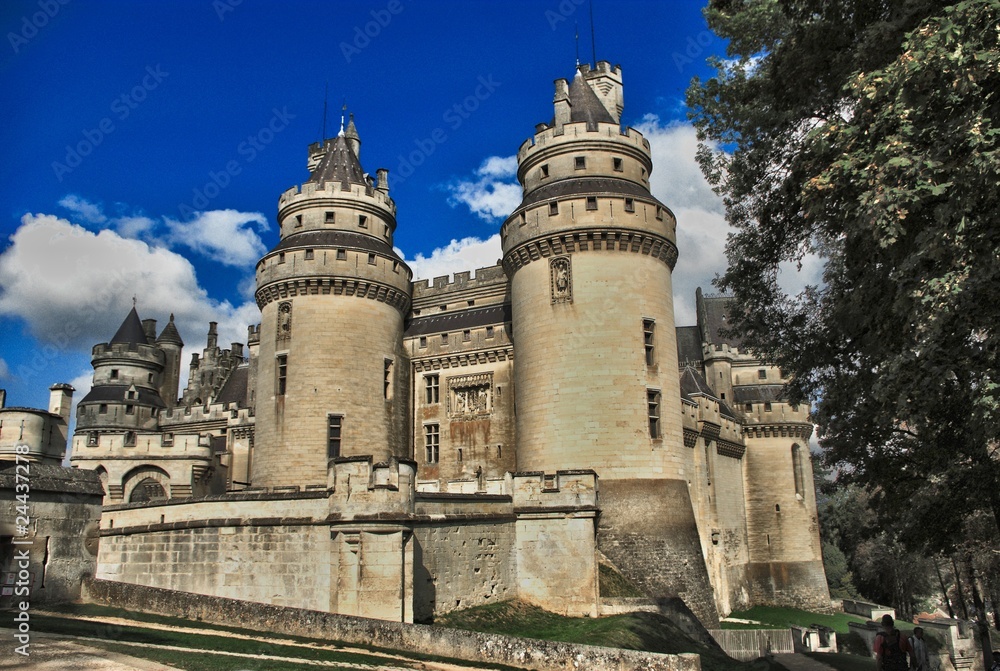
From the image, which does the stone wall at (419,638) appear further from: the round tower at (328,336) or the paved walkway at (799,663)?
the paved walkway at (799,663)

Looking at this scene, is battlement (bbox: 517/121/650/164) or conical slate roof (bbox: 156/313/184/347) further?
conical slate roof (bbox: 156/313/184/347)

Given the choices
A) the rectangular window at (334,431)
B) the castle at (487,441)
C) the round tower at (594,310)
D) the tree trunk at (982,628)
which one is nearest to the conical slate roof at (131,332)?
the castle at (487,441)

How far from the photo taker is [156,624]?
495 inches

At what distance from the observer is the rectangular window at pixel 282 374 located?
28.2 metres

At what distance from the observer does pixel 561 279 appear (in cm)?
2555

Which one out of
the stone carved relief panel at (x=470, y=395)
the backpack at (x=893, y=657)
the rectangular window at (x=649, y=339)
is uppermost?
the rectangular window at (x=649, y=339)

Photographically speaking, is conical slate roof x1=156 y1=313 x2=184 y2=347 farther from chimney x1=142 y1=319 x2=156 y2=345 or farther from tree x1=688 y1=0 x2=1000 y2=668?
tree x1=688 y1=0 x2=1000 y2=668

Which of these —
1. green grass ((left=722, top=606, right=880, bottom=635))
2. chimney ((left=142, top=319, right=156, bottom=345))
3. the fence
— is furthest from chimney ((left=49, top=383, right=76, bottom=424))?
green grass ((left=722, top=606, right=880, bottom=635))

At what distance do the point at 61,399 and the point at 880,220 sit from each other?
89.8ft

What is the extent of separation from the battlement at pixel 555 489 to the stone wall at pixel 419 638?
925 centimetres

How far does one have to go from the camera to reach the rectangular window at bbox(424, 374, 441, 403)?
30.5m

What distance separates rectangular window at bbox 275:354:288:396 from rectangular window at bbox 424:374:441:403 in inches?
213

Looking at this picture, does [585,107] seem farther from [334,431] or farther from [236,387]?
[236,387]

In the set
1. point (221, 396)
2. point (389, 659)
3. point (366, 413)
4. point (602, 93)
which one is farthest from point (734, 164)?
point (221, 396)
